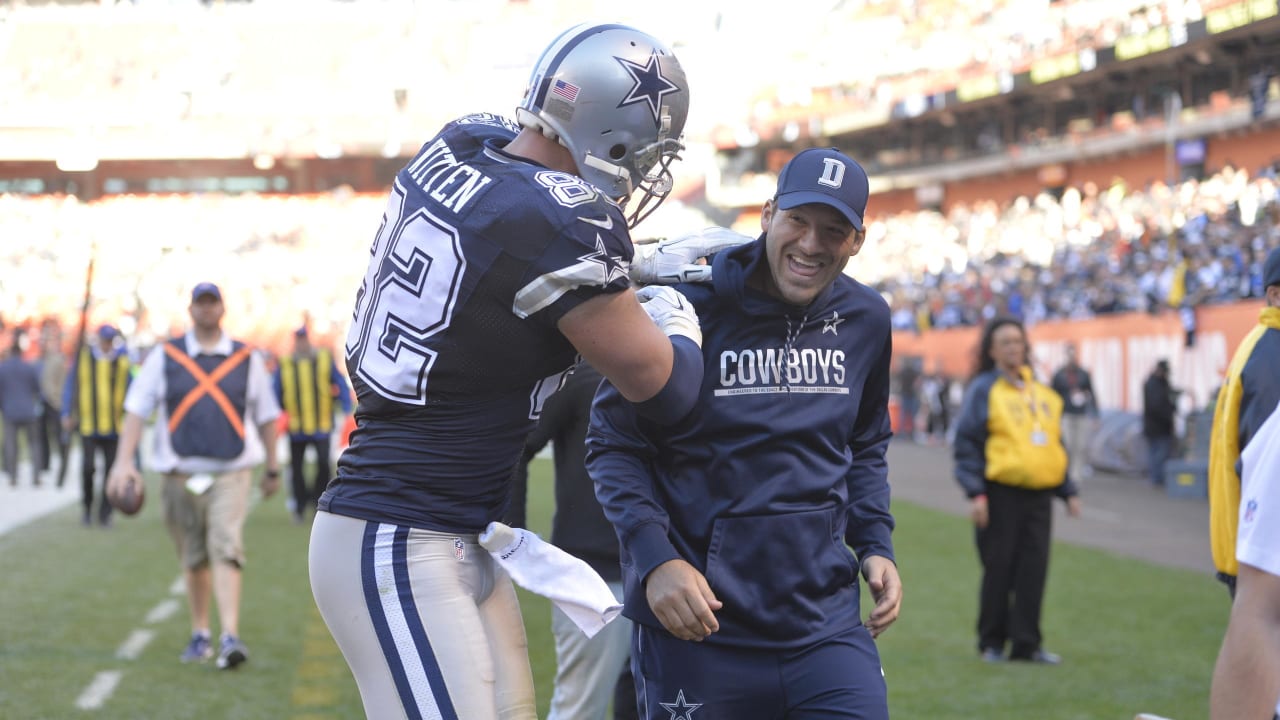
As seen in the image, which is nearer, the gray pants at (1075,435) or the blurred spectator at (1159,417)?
the blurred spectator at (1159,417)

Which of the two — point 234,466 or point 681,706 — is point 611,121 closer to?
point 681,706

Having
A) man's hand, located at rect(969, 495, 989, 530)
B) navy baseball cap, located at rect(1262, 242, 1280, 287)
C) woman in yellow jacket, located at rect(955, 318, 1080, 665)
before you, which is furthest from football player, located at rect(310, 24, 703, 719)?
man's hand, located at rect(969, 495, 989, 530)

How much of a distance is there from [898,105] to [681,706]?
53103 millimetres

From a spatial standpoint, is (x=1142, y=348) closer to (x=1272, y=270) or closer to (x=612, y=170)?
(x=1272, y=270)

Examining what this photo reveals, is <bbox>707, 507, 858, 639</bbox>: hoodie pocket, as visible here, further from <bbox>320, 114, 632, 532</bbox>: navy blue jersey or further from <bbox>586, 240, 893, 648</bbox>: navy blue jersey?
<bbox>320, 114, 632, 532</bbox>: navy blue jersey

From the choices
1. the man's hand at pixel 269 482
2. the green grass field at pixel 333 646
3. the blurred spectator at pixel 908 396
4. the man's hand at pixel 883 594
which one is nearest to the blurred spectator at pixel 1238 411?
the man's hand at pixel 883 594

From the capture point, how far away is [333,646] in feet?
29.0

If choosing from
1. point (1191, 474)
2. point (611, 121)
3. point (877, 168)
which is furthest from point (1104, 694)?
point (877, 168)

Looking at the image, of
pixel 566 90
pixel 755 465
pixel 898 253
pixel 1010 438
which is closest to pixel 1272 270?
pixel 755 465

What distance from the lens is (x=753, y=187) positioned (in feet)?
201

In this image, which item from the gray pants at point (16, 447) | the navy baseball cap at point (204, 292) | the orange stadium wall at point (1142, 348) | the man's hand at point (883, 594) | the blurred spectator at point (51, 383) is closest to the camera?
the man's hand at point (883, 594)

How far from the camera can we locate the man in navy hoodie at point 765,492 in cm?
319

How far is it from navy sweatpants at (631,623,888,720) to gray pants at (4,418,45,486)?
19.5 metres

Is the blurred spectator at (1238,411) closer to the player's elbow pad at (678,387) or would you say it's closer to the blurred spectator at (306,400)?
the player's elbow pad at (678,387)
